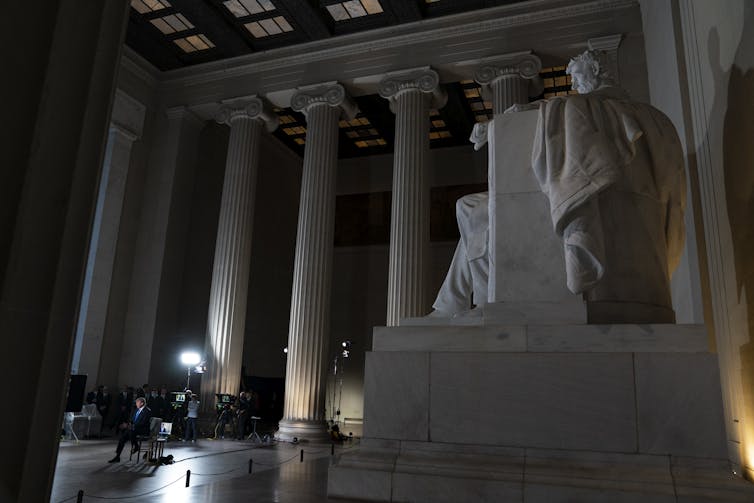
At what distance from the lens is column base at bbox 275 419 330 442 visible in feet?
50.5

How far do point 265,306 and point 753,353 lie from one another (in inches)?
781

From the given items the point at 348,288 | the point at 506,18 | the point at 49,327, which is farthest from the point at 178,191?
the point at 49,327

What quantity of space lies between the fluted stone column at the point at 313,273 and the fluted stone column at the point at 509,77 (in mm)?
4302

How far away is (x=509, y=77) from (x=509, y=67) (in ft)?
1.03

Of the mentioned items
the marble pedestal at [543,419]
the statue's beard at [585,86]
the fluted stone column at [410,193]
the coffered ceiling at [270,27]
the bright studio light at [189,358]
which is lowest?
the marble pedestal at [543,419]

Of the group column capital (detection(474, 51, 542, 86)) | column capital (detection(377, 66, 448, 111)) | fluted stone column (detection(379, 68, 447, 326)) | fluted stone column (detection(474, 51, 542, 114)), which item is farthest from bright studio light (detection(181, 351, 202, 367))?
column capital (detection(474, 51, 542, 86))

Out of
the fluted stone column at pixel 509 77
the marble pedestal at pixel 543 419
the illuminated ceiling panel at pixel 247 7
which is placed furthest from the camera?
the illuminated ceiling panel at pixel 247 7

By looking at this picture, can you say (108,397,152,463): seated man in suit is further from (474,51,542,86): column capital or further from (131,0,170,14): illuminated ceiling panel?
(131,0,170,14): illuminated ceiling panel

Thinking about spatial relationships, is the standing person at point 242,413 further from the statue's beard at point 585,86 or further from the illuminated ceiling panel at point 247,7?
the statue's beard at point 585,86

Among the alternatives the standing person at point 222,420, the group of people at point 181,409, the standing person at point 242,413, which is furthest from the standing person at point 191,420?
the standing person at point 242,413

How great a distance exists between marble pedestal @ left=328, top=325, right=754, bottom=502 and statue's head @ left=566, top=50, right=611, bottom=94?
7.63ft

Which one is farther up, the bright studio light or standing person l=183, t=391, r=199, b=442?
the bright studio light

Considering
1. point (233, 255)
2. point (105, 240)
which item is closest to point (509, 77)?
point (233, 255)

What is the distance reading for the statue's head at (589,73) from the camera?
5137 millimetres
